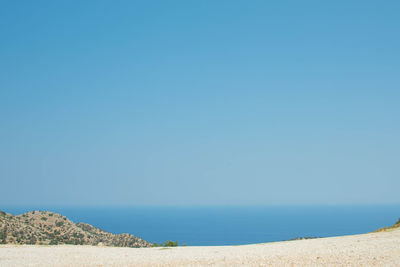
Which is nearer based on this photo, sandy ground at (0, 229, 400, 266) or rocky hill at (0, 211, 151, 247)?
sandy ground at (0, 229, 400, 266)

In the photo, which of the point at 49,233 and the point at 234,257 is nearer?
the point at 234,257

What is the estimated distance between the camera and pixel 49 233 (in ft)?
128

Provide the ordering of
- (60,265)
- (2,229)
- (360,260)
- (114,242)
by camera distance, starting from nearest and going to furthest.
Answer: (360,260), (60,265), (2,229), (114,242)

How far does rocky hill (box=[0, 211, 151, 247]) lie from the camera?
34175 millimetres

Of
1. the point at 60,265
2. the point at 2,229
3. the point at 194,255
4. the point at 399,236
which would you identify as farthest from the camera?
the point at 2,229

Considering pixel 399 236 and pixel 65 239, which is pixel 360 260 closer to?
pixel 399 236

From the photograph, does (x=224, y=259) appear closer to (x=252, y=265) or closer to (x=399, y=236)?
(x=252, y=265)

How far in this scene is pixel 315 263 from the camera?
611 inches

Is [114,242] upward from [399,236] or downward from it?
downward

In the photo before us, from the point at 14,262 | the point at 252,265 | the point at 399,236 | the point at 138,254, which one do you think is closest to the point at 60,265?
the point at 14,262

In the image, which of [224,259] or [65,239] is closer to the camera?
[224,259]

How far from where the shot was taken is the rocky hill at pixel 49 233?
3417cm

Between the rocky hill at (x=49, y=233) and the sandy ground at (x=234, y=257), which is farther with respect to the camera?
the rocky hill at (x=49, y=233)

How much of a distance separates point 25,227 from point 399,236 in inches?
1391
